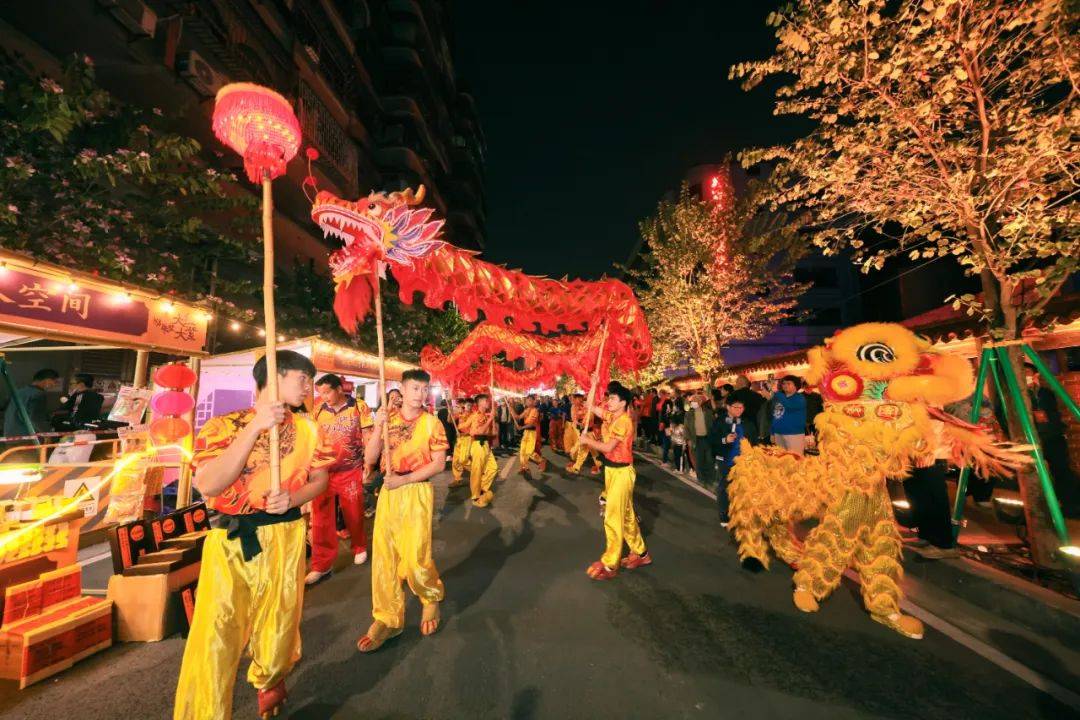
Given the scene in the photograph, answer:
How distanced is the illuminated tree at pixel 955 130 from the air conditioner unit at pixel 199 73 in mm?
12526

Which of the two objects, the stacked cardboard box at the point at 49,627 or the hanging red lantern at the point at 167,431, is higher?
the hanging red lantern at the point at 167,431

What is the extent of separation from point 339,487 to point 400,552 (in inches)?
77.0

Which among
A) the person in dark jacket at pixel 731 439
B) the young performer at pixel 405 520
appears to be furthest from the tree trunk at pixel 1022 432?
the young performer at pixel 405 520

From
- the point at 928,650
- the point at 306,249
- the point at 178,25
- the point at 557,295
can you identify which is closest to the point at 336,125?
the point at 306,249

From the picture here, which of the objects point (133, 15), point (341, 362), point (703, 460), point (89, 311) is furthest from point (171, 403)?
point (133, 15)

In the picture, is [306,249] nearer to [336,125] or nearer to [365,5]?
[336,125]

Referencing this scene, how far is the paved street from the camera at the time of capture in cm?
245

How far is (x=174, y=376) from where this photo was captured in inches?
188

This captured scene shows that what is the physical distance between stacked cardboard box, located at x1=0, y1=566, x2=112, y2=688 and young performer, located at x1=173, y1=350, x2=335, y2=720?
1.38 metres

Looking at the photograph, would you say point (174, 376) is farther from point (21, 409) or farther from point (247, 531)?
point (247, 531)

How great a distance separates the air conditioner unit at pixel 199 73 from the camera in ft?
33.8

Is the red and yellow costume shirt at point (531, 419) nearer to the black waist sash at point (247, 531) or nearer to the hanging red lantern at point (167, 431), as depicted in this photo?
the hanging red lantern at point (167, 431)

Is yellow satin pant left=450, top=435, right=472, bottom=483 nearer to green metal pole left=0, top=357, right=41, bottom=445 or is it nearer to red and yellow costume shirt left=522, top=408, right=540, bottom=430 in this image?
red and yellow costume shirt left=522, top=408, right=540, bottom=430

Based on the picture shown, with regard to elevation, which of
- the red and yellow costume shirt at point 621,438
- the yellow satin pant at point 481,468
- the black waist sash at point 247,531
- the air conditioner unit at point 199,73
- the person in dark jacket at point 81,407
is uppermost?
the air conditioner unit at point 199,73
